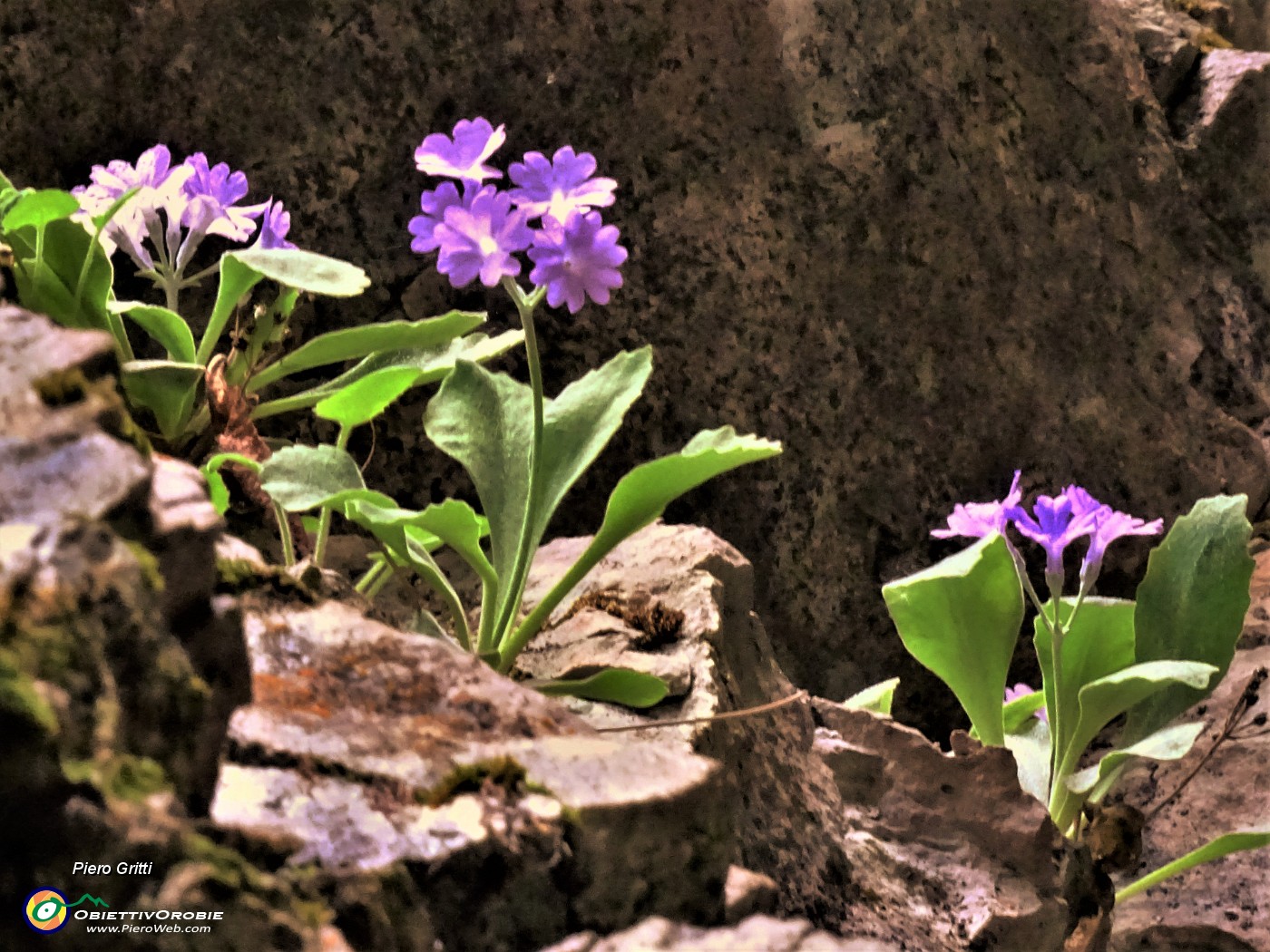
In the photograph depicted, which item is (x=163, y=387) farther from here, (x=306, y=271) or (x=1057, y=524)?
(x=1057, y=524)

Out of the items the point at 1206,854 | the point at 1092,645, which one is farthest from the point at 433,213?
the point at 1206,854

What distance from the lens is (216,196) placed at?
118 cm

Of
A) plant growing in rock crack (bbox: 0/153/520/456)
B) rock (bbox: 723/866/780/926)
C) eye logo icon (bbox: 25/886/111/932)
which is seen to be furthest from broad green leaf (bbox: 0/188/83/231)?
→ rock (bbox: 723/866/780/926)

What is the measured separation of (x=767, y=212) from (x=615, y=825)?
1.31 m

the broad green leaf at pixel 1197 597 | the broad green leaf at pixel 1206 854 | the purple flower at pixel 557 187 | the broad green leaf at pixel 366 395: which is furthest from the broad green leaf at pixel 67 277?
the broad green leaf at pixel 1206 854

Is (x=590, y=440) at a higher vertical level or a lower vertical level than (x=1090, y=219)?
lower

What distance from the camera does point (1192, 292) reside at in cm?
200

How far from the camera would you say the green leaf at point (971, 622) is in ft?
4.35

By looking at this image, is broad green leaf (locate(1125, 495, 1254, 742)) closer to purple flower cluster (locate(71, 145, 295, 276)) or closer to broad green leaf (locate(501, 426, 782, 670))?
broad green leaf (locate(501, 426, 782, 670))

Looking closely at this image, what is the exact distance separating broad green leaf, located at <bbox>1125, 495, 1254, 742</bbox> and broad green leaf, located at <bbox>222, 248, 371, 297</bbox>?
3.74 ft

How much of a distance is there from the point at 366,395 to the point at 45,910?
2.31 ft

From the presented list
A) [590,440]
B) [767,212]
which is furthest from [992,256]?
[590,440]

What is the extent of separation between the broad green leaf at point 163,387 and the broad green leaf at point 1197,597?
49.8 inches

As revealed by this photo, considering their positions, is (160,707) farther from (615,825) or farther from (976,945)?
(976,945)
